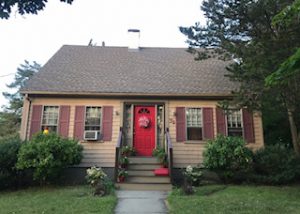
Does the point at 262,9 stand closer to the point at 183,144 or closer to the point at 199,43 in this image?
the point at 199,43

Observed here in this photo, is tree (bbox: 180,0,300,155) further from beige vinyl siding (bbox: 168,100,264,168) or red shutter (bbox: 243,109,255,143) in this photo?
red shutter (bbox: 243,109,255,143)

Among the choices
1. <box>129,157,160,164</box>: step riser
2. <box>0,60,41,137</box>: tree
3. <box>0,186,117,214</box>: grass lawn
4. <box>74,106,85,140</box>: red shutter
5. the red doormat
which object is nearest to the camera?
<box>0,186,117,214</box>: grass lawn

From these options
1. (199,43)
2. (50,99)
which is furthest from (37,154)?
(199,43)

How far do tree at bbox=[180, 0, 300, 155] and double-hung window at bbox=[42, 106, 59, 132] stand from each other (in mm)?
5494

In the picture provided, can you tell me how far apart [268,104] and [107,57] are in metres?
7.71

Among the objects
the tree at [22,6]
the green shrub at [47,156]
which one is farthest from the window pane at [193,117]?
the tree at [22,6]

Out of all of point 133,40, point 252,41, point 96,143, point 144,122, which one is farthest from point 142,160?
point 133,40

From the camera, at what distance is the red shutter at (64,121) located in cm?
948

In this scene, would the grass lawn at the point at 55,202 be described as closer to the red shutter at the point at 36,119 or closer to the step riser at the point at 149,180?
the step riser at the point at 149,180

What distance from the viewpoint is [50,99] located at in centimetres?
977

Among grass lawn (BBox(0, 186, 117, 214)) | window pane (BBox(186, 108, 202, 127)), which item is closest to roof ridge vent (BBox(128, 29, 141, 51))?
window pane (BBox(186, 108, 202, 127))

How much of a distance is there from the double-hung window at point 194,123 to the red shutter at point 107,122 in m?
2.83

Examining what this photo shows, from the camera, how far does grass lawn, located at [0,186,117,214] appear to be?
532 cm

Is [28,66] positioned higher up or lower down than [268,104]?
higher up
